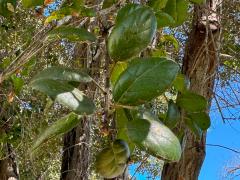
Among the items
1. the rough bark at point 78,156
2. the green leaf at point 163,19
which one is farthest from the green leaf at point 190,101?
the rough bark at point 78,156

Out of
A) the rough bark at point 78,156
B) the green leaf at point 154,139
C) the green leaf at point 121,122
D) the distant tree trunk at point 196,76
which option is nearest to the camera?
the green leaf at point 154,139

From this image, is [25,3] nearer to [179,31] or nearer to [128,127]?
[128,127]

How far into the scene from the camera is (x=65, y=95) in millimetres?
534

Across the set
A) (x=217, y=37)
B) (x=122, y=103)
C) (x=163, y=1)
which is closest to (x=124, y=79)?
(x=122, y=103)

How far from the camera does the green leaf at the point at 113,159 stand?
22.8 inches

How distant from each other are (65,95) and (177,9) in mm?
506

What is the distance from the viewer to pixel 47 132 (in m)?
0.60

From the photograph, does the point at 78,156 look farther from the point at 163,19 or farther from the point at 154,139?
the point at 154,139

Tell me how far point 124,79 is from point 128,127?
0.06 meters

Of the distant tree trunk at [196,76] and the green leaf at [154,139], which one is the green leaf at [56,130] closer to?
the green leaf at [154,139]

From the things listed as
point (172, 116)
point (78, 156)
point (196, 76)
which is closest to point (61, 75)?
point (172, 116)

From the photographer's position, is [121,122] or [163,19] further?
[163,19]

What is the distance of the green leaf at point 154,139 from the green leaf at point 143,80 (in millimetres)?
29

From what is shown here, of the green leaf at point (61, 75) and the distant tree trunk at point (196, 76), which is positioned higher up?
the distant tree trunk at point (196, 76)
